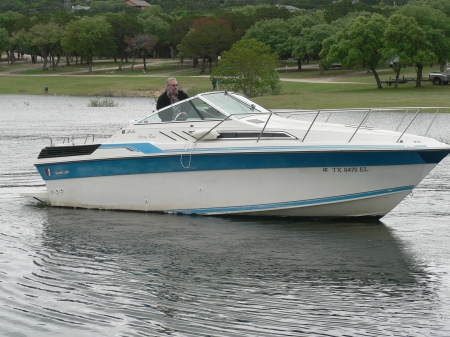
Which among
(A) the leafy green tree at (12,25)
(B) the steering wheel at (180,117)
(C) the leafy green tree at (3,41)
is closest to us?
(B) the steering wheel at (180,117)

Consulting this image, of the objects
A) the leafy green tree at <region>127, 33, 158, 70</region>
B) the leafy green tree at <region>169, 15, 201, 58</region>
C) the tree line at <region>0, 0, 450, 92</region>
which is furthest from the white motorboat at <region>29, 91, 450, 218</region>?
the leafy green tree at <region>169, 15, 201, 58</region>

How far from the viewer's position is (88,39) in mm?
112250

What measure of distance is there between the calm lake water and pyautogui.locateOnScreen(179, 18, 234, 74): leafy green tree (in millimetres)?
87523

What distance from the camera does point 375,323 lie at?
8586 millimetres

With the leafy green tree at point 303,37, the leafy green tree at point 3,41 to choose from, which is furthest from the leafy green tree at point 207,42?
the leafy green tree at point 3,41

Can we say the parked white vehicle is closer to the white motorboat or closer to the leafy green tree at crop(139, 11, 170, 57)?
the white motorboat

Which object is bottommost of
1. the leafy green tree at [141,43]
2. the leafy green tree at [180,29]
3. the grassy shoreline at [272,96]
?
the grassy shoreline at [272,96]

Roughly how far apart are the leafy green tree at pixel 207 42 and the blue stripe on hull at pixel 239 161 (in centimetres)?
8846

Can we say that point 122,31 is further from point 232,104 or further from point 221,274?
point 221,274

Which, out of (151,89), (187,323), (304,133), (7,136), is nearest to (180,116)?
(304,133)

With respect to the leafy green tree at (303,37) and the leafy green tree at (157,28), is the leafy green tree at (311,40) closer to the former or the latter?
the leafy green tree at (303,37)

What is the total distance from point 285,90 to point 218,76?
863cm

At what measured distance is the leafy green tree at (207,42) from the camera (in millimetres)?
102562

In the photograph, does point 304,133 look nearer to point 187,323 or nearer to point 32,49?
point 187,323
